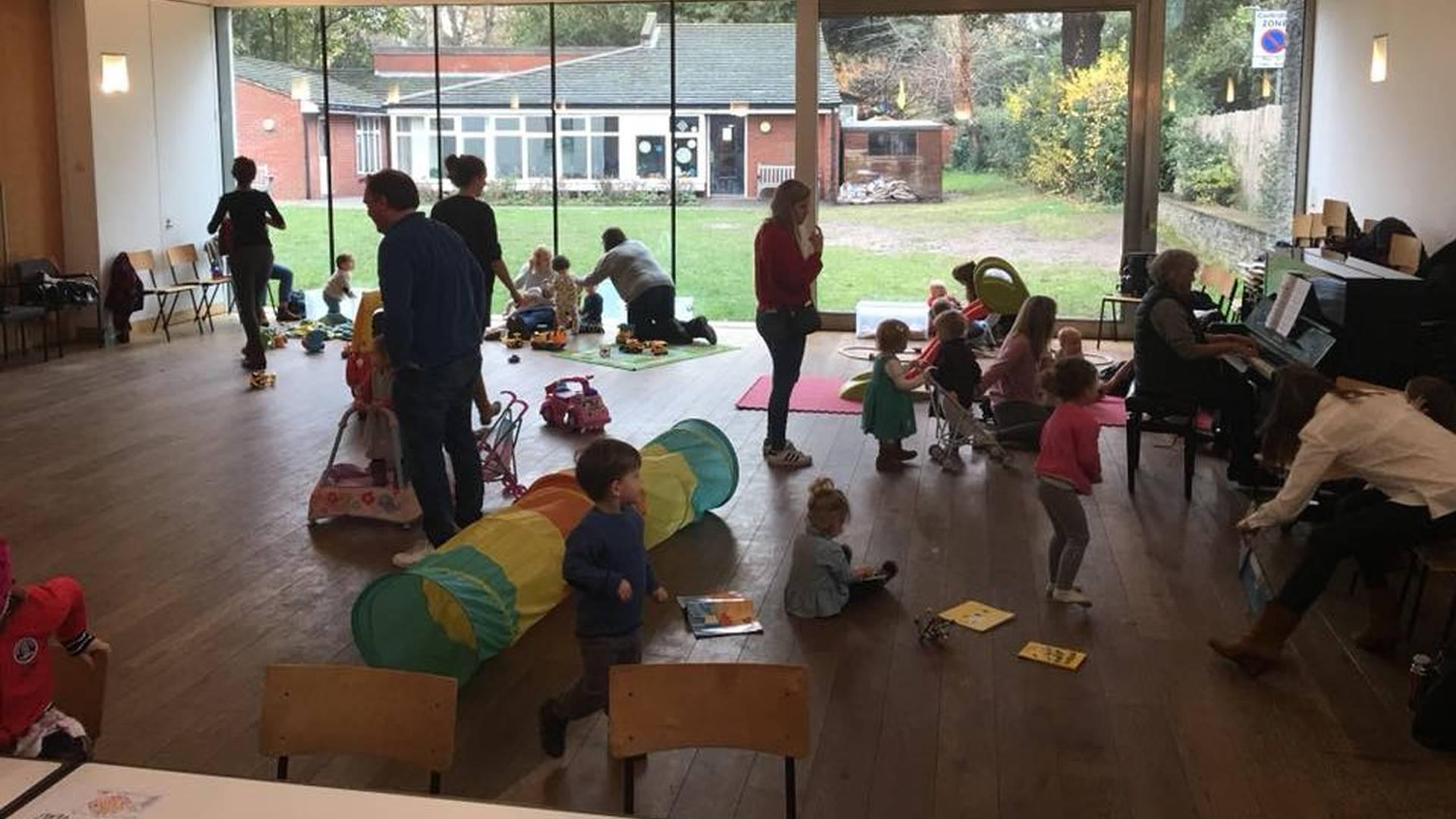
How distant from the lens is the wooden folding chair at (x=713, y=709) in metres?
2.82

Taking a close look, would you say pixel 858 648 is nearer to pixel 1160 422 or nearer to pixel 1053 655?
pixel 1053 655

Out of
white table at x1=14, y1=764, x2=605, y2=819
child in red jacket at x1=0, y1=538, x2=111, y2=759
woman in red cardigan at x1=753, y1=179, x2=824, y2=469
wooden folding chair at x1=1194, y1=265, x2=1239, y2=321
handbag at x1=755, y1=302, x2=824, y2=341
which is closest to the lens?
white table at x1=14, y1=764, x2=605, y2=819

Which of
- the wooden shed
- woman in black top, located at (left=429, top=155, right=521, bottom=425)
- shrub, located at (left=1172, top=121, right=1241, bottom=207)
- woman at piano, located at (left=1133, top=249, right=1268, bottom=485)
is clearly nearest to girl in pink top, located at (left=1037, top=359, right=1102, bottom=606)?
woman at piano, located at (left=1133, top=249, right=1268, bottom=485)

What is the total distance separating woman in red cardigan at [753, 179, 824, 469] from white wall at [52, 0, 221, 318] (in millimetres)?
7490

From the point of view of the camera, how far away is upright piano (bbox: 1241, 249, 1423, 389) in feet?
19.7

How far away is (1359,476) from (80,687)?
3.94 metres

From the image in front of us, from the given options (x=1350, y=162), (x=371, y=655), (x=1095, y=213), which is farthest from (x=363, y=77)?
(x=371, y=655)

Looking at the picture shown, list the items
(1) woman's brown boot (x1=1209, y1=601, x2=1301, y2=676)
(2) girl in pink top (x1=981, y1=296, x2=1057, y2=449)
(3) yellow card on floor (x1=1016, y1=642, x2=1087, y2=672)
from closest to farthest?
1. (1) woman's brown boot (x1=1209, y1=601, x2=1301, y2=676)
2. (3) yellow card on floor (x1=1016, y1=642, x2=1087, y2=672)
3. (2) girl in pink top (x1=981, y1=296, x2=1057, y2=449)

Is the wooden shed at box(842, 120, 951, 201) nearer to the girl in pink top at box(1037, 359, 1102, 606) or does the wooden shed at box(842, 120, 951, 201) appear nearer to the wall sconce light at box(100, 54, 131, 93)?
the wall sconce light at box(100, 54, 131, 93)

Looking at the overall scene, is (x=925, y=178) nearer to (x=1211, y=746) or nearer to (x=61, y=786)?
(x=1211, y=746)

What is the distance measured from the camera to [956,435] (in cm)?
777

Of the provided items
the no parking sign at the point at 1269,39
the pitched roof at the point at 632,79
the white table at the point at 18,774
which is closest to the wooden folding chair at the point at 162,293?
the pitched roof at the point at 632,79

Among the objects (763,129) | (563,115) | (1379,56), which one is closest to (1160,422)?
(1379,56)

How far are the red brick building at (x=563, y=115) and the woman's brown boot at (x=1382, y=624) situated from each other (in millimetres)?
9207
